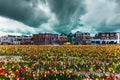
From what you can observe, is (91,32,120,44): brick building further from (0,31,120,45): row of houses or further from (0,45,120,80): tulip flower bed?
(0,45,120,80): tulip flower bed

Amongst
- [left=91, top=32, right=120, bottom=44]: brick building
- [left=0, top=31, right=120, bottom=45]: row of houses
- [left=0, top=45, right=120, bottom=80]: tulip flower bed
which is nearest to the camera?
[left=0, top=45, right=120, bottom=80]: tulip flower bed

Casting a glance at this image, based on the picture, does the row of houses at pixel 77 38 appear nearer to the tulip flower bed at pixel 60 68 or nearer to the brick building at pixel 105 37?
the brick building at pixel 105 37

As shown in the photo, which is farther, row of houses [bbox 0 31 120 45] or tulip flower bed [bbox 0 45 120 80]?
row of houses [bbox 0 31 120 45]

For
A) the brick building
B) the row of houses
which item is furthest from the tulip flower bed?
the brick building

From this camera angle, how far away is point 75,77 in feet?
36.4

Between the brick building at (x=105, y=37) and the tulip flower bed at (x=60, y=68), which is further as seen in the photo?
the brick building at (x=105, y=37)

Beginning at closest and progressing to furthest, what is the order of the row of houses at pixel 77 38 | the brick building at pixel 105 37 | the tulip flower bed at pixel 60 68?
the tulip flower bed at pixel 60 68, the row of houses at pixel 77 38, the brick building at pixel 105 37

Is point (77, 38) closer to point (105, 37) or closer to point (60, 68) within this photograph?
point (105, 37)

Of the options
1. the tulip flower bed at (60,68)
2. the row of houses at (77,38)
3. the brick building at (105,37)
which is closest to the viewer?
the tulip flower bed at (60,68)

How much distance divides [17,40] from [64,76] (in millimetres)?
187417

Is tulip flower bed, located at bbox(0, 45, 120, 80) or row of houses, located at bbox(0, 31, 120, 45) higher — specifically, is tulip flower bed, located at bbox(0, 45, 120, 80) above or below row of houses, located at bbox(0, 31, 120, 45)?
below

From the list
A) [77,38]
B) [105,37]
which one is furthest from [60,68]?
[105,37]

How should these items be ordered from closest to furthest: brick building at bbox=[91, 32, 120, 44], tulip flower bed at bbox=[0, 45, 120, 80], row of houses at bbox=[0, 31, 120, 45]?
tulip flower bed at bbox=[0, 45, 120, 80] < row of houses at bbox=[0, 31, 120, 45] < brick building at bbox=[91, 32, 120, 44]

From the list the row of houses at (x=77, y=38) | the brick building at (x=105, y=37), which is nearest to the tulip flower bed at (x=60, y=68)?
the row of houses at (x=77, y=38)
